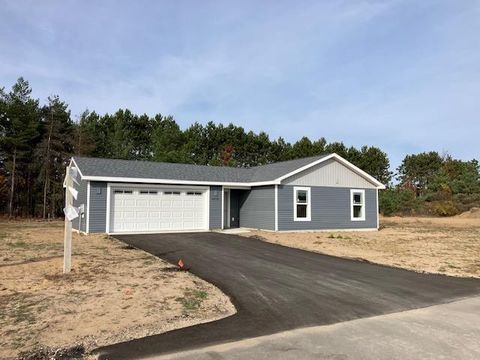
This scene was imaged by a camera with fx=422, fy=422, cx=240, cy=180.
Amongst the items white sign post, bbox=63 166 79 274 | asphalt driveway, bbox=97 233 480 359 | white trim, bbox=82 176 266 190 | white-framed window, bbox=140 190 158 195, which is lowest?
asphalt driveway, bbox=97 233 480 359

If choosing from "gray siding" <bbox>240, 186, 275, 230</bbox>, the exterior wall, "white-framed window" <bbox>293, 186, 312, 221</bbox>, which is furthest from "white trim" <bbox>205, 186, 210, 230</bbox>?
"white-framed window" <bbox>293, 186, 312, 221</bbox>

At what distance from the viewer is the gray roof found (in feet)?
61.9

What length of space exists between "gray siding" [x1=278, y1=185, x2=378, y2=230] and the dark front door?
357cm

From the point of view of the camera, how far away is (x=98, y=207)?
58.6ft

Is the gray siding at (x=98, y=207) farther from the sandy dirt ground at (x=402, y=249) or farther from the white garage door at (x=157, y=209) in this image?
the sandy dirt ground at (x=402, y=249)

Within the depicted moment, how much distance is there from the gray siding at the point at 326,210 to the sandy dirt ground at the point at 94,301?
33.4ft

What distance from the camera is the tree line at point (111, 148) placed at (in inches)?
1425

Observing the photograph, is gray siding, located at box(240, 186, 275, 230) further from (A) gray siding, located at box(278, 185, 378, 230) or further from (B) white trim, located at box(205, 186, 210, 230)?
(B) white trim, located at box(205, 186, 210, 230)

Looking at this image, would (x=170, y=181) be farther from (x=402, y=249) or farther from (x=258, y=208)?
(x=402, y=249)

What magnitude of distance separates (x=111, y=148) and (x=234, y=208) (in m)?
23.0

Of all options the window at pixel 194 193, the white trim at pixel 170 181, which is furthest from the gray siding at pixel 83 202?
the window at pixel 194 193

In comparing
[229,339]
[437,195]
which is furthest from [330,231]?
[437,195]

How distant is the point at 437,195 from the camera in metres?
44.3

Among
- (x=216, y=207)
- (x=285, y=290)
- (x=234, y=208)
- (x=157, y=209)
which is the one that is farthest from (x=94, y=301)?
(x=234, y=208)
